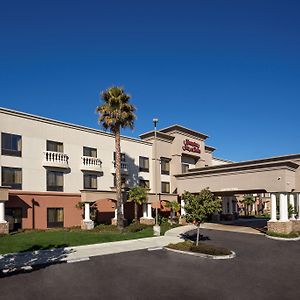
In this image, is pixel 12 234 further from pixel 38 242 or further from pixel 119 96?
pixel 119 96

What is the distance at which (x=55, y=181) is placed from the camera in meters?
40.1

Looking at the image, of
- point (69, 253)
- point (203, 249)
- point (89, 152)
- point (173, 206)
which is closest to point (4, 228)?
point (69, 253)

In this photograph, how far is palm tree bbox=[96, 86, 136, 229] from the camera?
36.8 meters

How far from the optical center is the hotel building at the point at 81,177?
36125 mm

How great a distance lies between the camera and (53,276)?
717 inches

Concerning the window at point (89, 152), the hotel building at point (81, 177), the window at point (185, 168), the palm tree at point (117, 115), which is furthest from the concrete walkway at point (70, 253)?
the window at point (185, 168)

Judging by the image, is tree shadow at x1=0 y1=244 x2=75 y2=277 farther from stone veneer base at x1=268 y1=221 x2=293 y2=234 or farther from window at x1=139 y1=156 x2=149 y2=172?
window at x1=139 y1=156 x2=149 y2=172

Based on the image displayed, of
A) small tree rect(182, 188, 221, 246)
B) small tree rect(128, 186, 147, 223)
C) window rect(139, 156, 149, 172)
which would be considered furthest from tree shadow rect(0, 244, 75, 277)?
window rect(139, 156, 149, 172)

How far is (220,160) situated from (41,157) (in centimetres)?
4355

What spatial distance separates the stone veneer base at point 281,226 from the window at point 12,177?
27.6 meters

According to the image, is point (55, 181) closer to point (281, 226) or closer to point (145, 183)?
point (145, 183)

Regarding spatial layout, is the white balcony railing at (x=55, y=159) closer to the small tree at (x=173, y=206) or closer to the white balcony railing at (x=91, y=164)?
the white balcony railing at (x=91, y=164)

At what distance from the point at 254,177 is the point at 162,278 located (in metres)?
24.2

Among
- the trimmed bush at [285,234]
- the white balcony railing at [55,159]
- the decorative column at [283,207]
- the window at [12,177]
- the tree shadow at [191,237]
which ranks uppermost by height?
the white balcony railing at [55,159]
